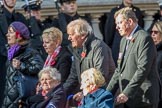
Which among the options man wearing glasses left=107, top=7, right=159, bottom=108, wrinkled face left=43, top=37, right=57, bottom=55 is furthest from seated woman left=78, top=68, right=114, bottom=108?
wrinkled face left=43, top=37, right=57, bottom=55

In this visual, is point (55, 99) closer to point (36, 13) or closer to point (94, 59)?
point (94, 59)

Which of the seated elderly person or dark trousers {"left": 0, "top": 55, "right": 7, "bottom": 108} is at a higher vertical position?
the seated elderly person

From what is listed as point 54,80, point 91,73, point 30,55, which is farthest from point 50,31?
point 91,73

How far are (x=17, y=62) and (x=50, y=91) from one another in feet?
3.27

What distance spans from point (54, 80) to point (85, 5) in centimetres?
535

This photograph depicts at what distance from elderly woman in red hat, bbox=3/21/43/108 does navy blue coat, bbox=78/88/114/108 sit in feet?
4.70

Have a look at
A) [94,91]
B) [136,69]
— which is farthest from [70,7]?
[94,91]

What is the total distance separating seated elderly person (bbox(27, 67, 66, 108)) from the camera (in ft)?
26.7

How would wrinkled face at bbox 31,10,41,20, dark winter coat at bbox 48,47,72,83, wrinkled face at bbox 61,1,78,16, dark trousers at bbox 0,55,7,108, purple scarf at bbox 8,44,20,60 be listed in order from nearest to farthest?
dark winter coat at bbox 48,47,72,83, purple scarf at bbox 8,44,20,60, dark trousers at bbox 0,55,7,108, wrinkled face at bbox 61,1,78,16, wrinkled face at bbox 31,10,41,20

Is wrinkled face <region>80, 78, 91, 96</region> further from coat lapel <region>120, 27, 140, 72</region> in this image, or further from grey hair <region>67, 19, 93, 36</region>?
grey hair <region>67, 19, 93, 36</region>

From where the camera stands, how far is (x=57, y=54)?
9000 millimetres

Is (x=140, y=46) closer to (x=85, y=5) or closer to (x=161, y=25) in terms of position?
(x=161, y=25)

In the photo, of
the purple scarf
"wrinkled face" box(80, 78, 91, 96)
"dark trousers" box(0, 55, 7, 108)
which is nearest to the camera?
"wrinkled face" box(80, 78, 91, 96)

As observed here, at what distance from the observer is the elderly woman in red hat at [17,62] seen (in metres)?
8.99
